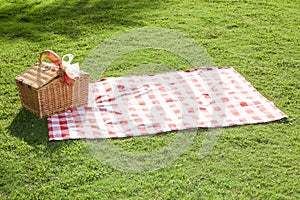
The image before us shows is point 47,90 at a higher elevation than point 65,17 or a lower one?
higher

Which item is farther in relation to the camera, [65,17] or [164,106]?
A: [65,17]

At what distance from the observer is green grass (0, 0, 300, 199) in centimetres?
295

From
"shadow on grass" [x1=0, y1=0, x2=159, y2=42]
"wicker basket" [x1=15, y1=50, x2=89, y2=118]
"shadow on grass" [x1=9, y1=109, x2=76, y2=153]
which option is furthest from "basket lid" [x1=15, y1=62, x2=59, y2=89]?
"shadow on grass" [x1=0, y1=0, x2=159, y2=42]

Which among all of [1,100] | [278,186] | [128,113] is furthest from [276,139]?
[1,100]

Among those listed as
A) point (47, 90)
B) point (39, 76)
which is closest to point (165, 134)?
point (47, 90)

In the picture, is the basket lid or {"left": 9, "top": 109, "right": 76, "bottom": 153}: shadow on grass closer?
{"left": 9, "top": 109, "right": 76, "bottom": 153}: shadow on grass

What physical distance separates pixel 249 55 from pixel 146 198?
2248 millimetres

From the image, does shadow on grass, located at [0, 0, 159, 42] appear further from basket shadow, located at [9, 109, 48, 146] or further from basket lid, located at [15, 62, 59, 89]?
basket shadow, located at [9, 109, 48, 146]

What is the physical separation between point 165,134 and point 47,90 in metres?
0.88

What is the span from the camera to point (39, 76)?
354 centimetres

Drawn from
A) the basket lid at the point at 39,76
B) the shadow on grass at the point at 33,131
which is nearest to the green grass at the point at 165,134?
the shadow on grass at the point at 33,131

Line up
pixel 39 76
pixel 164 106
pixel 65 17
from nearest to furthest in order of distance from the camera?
pixel 39 76 < pixel 164 106 < pixel 65 17

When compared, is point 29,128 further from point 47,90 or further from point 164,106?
point 164,106

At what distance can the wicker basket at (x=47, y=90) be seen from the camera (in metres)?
3.48
